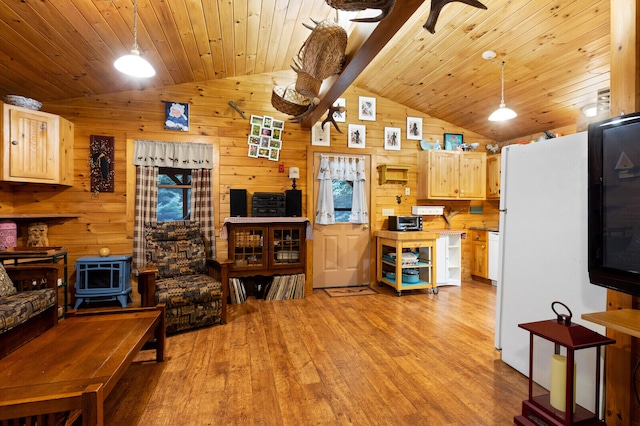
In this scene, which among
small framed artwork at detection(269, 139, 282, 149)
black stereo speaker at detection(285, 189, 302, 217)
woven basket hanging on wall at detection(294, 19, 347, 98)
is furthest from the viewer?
small framed artwork at detection(269, 139, 282, 149)

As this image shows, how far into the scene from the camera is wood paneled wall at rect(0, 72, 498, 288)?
143 inches

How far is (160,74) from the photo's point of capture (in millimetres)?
3578

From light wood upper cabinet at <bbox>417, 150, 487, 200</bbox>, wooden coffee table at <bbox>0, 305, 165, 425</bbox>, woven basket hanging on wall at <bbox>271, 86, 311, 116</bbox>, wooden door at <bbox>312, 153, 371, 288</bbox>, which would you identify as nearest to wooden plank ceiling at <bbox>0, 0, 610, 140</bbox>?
woven basket hanging on wall at <bbox>271, 86, 311, 116</bbox>

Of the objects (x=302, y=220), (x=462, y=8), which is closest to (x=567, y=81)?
(x=462, y=8)

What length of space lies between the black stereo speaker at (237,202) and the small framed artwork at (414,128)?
2.78 metres

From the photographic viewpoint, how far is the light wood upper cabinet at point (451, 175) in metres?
4.69

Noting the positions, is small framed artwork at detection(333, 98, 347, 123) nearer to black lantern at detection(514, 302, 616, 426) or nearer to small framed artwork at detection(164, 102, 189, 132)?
small framed artwork at detection(164, 102, 189, 132)

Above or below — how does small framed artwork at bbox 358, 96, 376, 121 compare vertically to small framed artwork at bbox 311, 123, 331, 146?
above

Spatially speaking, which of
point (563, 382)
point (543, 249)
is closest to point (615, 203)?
point (543, 249)

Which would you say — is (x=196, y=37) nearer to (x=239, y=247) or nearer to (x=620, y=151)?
(x=239, y=247)

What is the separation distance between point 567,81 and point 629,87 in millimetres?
2490

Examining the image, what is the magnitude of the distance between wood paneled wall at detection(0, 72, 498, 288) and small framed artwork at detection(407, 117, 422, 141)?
102 millimetres

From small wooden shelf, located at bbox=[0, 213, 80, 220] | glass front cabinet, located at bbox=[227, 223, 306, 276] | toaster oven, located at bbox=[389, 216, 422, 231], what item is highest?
small wooden shelf, located at bbox=[0, 213, 80, 220]

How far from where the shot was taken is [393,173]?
4715 mm
